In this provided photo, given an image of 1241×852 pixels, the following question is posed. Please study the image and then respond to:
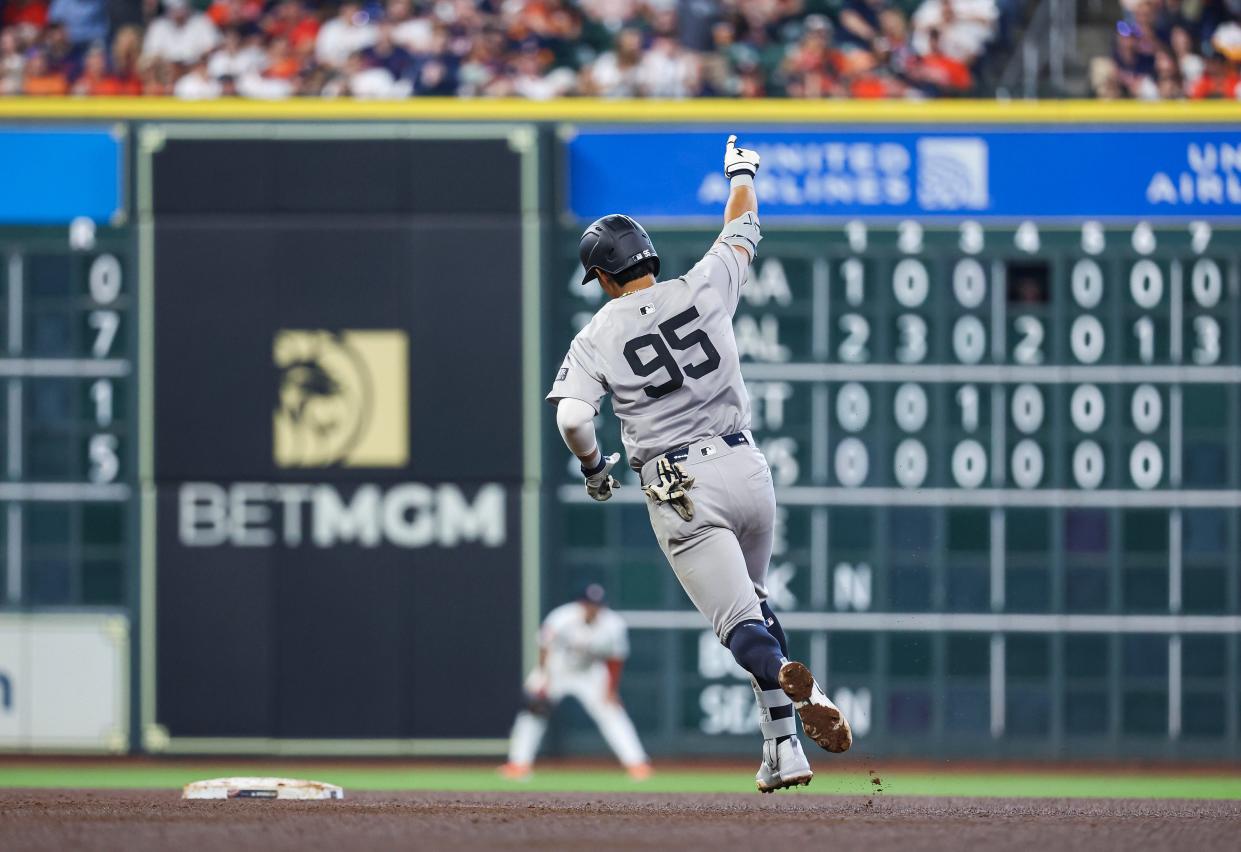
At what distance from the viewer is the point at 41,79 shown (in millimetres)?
14406

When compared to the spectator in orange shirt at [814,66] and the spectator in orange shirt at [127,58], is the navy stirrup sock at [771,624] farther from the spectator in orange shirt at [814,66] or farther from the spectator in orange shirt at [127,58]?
the spectator in orange shirt at [127,58]

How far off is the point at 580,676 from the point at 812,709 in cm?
631

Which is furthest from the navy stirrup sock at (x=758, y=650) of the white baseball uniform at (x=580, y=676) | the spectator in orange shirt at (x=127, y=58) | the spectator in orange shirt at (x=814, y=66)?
the spectator in orange shirt at (x=127, y=58)

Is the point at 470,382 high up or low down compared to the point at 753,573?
up

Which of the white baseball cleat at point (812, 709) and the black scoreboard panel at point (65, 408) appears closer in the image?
the white baseball cleat at point (812, 709)

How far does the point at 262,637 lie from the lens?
13.5 meters

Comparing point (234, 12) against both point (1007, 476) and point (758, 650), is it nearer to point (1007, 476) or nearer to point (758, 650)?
point (1007, 476)

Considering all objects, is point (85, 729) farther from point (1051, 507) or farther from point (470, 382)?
point (1051, 507)

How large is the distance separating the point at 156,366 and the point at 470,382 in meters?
2.09

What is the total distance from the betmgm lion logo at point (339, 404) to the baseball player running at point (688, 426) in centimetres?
616

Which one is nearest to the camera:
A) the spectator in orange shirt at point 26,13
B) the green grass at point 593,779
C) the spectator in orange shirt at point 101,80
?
the green grass at point 593,779

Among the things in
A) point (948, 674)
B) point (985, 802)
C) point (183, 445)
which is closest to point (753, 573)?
point (985, 802)

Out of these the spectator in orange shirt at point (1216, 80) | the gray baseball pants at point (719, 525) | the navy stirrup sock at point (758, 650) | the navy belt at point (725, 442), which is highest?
the spectator in orange shirt at point (1216, 80)

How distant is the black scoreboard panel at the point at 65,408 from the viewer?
43.8 ft
